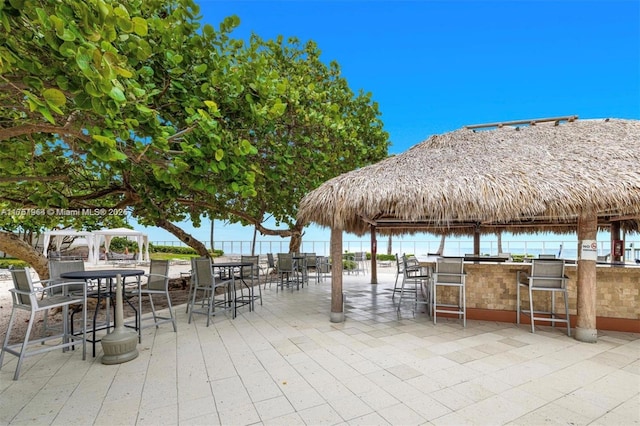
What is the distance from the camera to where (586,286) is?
4027mm

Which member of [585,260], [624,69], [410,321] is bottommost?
[410,321]

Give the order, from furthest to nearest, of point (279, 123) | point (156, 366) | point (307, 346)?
1. point (279, 123)
2. point (307, 346)
3. point (156, 366)

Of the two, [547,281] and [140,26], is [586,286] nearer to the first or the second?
[547,281]

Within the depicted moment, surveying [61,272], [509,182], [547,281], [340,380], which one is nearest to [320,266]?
[547,281]

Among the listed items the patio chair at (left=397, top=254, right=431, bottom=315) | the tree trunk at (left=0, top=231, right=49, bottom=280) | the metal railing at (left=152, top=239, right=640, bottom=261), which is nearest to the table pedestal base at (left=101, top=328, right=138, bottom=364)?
the tree trunk at (left=0, top=231, right=49, bottom=280)

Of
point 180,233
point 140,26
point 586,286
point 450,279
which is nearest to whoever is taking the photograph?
point 140,26

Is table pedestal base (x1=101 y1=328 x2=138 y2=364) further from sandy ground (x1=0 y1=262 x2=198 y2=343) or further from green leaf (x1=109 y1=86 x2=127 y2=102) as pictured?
green leaf (x1=109 y1=86 x2=127 y2=102)

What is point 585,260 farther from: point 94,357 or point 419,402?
point 94,357

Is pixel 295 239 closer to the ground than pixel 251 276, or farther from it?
farther from it

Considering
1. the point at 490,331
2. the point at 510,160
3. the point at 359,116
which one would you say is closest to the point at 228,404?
the point at 490,331

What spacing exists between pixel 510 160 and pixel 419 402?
13.0ft

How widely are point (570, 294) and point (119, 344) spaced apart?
6.14 m

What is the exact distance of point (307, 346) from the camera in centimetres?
377

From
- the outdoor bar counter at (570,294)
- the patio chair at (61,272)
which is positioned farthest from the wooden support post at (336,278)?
the patio chair at (61,272)
